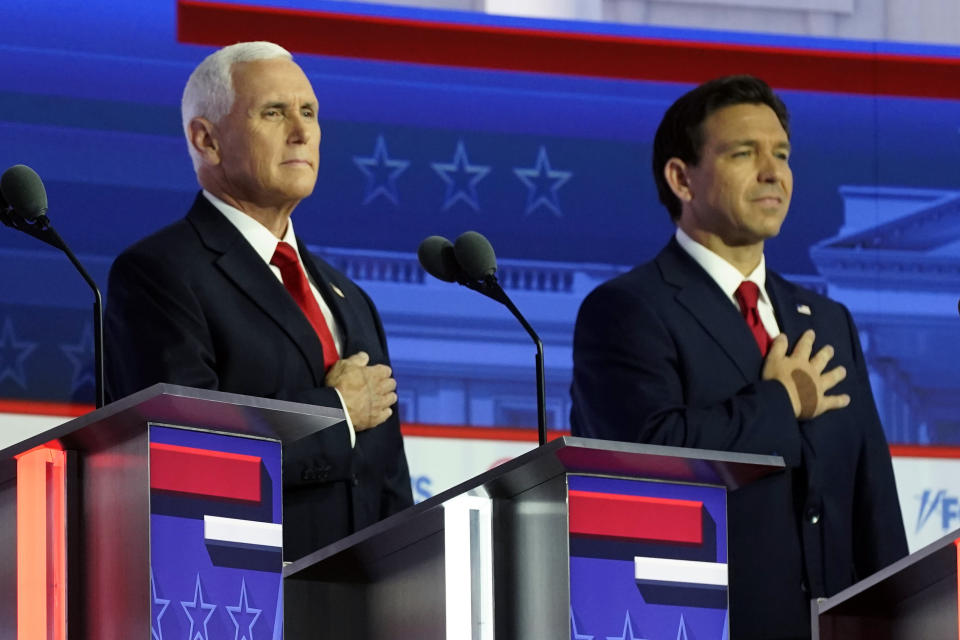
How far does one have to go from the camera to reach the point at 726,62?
19.2 feet

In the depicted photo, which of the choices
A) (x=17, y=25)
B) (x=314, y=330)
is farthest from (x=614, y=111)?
(x=314, y=330)

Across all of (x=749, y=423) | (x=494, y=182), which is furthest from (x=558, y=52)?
(x=749, y=423)

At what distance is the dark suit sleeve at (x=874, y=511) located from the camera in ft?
13.7

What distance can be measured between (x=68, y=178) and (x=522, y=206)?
1.18 meters

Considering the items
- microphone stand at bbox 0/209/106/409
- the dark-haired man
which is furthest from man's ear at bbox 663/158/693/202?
microphone stand at bbox 0/209/106/409

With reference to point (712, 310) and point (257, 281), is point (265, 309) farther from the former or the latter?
point (712, 310)

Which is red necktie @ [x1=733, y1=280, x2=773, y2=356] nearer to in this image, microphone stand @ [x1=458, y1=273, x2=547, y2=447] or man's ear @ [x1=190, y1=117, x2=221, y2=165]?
microphone stand @ [x1=458, y1=273, x2=547, y2=447]

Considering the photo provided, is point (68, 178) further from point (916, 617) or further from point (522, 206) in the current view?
point (916, 617)

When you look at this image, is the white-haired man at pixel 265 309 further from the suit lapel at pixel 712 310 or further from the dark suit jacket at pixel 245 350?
the suit lapel at pixel 712 310

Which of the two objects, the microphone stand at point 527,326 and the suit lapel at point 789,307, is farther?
the suit lapel at point 789,307

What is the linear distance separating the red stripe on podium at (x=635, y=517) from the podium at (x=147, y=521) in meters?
0.44

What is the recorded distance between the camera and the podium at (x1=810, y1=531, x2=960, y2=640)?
3.37 metres

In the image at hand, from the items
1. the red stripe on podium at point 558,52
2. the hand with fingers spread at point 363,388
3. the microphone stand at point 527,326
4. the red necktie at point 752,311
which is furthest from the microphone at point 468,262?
the red stripe on podium at point 558,52

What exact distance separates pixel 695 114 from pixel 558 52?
1333mm
